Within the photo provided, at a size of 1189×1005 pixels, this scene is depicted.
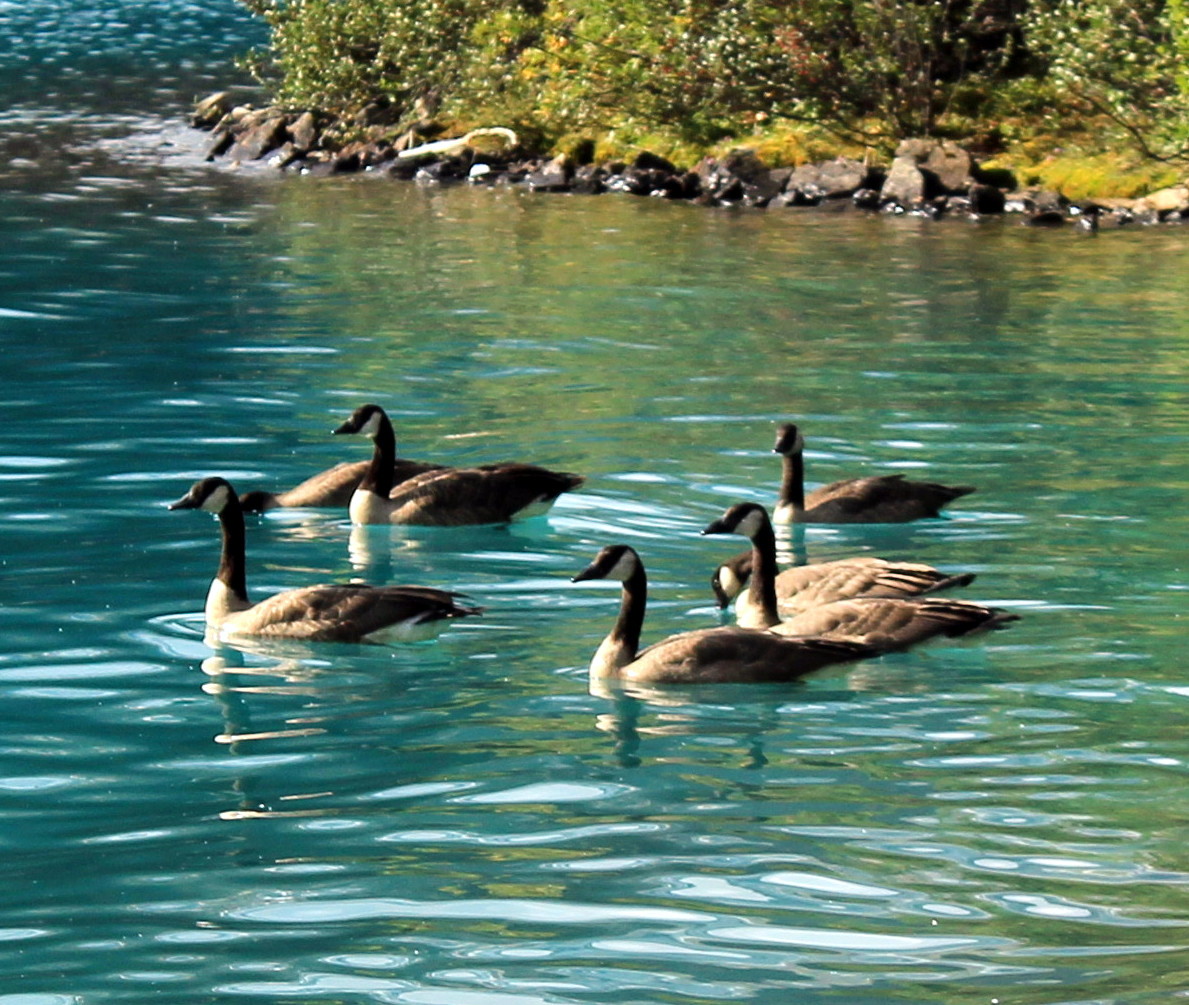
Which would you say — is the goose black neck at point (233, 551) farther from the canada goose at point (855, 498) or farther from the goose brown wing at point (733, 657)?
the canada goose at point (855, 498)

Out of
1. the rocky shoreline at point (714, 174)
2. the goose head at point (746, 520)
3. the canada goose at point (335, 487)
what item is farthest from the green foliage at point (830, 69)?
the goose head at point (746, 520)

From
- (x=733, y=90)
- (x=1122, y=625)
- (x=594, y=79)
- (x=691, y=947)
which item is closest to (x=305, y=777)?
(x=691, y=947)

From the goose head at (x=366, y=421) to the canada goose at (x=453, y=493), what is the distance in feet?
0.04

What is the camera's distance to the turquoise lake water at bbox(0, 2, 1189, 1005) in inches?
329

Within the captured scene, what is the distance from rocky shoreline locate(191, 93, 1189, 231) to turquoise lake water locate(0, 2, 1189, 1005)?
8.31 metres

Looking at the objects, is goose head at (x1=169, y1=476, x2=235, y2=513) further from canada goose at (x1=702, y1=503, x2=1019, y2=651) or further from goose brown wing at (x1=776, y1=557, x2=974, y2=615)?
goose brown wing at (x1=776, y1=557, x2=974, y2=615)

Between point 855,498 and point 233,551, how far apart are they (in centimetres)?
540

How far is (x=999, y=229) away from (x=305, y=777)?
29824mm

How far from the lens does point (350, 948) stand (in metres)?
8.31

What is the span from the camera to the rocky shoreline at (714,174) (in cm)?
4003

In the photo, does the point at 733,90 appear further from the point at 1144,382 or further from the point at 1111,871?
the point at 1111,871

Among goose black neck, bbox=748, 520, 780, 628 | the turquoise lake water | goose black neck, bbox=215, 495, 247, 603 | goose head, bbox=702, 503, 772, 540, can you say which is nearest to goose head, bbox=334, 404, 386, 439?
the turquoise lake water

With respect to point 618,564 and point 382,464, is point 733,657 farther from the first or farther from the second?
point 382,464

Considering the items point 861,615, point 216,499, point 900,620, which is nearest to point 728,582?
point 861,615
